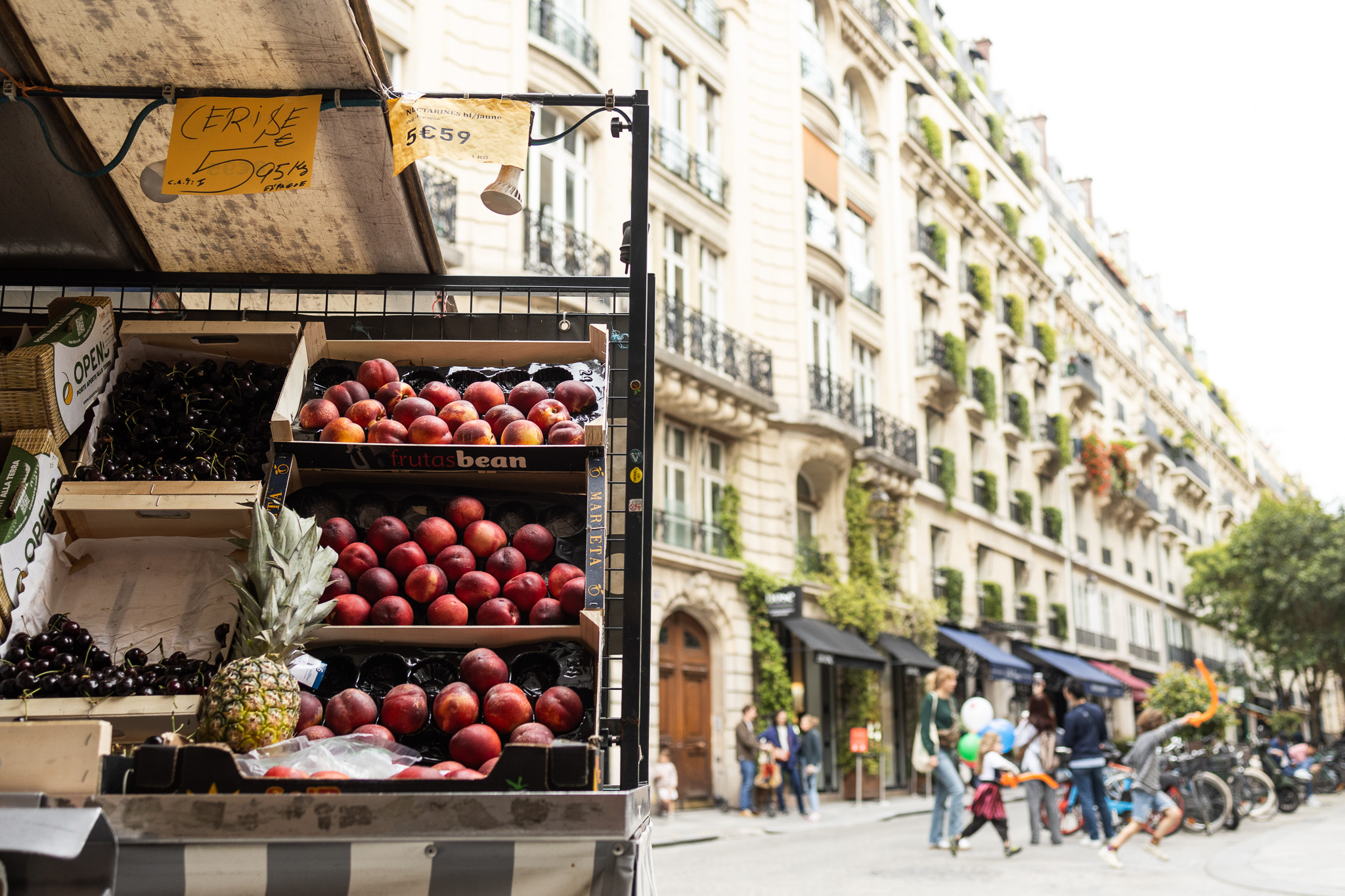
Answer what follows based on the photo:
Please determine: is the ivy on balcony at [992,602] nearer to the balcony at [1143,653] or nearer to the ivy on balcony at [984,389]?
the ivy on balcony at [984,389]

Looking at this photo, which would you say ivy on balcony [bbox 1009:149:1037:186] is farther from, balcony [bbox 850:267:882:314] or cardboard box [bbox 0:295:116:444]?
cardboard box [bbox 0:295:116:444]

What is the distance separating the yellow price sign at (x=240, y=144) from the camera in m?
3.53

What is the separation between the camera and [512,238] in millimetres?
16156

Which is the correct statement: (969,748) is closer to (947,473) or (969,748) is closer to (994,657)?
(994,657)

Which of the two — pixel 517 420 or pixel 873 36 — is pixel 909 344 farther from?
pixel 517 420

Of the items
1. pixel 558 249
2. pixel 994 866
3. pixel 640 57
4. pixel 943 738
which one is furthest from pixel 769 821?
pixel 640 57

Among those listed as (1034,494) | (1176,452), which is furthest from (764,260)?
(1176,452)

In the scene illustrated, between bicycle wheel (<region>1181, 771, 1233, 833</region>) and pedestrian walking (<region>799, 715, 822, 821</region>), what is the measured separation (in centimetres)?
534

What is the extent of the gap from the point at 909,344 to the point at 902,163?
5.01 meters

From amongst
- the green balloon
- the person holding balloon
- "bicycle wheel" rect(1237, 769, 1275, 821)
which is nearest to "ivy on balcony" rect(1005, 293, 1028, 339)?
"bicycle wheel" rect(1237, 769, 1275, 821)

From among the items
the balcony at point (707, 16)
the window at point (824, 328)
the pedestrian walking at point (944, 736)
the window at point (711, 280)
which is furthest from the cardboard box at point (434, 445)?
the window at point (824, 328)

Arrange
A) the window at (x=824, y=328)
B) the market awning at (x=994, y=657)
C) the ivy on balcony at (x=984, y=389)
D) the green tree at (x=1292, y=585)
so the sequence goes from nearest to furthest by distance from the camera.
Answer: the window at (x=824, y=328) < the market awning at (x=994, y=657) < the ivy on balcony at (x=984, y=389) < the green tree at (x=1292, y=585)

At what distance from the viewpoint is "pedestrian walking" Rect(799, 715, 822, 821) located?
1767cm

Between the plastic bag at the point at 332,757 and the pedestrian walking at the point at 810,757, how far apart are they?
1514 cm
